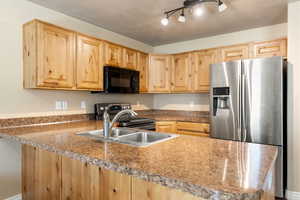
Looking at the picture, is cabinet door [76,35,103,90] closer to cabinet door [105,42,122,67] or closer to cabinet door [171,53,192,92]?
cabinet door [105,42,122,67]

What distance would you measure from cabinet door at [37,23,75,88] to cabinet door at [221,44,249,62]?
2.35m

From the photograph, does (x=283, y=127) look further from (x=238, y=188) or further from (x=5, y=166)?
(x=5, y=166)

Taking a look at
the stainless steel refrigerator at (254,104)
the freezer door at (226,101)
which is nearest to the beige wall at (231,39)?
the stainless steel refrigerator at (254,104)

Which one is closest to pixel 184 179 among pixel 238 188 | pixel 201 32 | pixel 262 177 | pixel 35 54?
pixel 238 188

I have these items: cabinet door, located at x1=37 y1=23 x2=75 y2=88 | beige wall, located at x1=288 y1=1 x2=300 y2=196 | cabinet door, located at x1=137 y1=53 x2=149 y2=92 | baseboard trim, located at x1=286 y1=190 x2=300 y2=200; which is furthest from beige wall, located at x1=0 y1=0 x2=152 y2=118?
baseboard trim, located at x1=286 y1=190 x2=300 y2=200

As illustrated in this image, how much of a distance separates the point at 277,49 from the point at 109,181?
9.30ft

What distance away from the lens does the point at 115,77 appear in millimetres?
2982

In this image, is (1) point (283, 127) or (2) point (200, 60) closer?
(1) point (283, 127)

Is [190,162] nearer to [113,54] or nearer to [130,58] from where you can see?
[113,54]

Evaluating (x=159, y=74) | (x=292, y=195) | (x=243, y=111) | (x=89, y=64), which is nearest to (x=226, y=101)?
(x=243, y=111)

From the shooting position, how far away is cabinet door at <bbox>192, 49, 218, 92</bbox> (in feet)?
10.8

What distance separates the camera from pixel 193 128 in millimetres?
3107

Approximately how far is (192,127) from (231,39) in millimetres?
1777

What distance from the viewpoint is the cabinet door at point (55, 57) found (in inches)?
85.0
